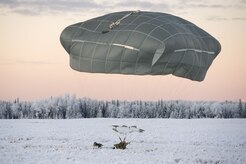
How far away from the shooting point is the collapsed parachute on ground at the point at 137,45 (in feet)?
46.4

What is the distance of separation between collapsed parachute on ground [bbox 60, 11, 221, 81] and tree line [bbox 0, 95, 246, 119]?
49.0 metres

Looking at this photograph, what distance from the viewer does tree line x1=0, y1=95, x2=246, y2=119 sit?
70713 millimetres

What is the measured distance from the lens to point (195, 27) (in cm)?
Result: 1675

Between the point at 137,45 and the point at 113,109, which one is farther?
the point at 113,109

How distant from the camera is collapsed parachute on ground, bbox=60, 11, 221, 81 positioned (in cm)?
1415

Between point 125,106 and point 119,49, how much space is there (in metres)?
65.1

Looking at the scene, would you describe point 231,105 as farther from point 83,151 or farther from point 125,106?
point 83,151

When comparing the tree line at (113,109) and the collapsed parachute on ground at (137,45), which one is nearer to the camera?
the collapsed parachute on ground at (137,45)

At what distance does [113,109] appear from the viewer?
74625 mm

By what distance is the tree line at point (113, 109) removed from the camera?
70713 mm

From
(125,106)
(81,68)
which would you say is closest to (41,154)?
(81,68)

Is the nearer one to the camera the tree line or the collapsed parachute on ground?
the collapsed parachute on ground

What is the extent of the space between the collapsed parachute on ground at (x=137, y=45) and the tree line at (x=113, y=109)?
4902cm

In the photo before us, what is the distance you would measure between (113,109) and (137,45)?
60.8 meters
